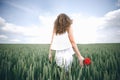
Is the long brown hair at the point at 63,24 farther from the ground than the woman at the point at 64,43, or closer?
farther from the ground

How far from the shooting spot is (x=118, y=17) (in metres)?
2.71

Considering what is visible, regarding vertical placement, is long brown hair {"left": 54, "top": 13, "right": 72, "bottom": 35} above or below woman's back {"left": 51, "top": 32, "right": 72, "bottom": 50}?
above

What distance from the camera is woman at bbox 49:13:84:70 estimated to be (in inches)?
76.5

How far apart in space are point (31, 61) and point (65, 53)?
43cm

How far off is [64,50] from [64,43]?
79 mm

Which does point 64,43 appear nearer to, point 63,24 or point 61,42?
point 61,42

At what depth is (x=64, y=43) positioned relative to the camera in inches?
78.4

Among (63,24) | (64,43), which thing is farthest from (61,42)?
(63,24)

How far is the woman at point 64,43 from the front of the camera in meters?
1.94

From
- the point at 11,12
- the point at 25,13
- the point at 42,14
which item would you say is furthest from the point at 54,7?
the point at 11,12

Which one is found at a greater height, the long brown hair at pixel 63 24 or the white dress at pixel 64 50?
the long brown hair at pixel 63 24

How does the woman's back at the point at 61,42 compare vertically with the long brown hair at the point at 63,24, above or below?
below

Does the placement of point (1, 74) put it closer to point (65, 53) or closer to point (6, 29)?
point (65, 53)

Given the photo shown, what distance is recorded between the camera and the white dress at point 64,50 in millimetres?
1935
